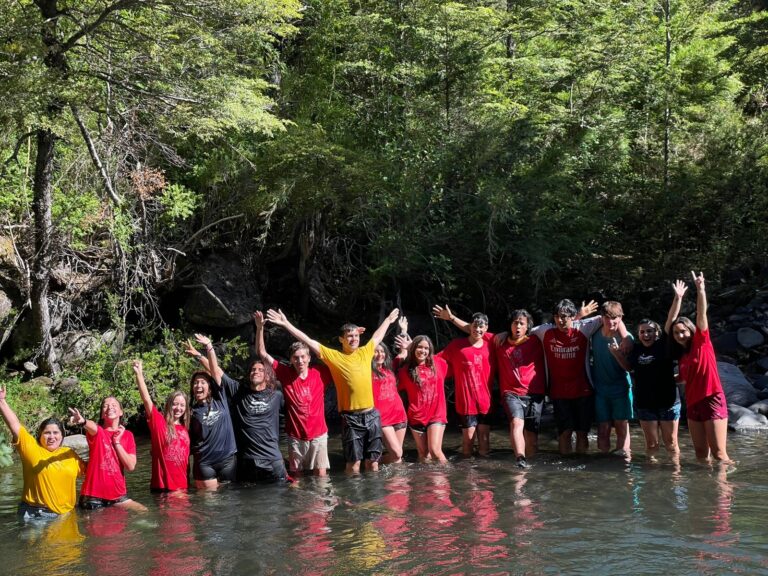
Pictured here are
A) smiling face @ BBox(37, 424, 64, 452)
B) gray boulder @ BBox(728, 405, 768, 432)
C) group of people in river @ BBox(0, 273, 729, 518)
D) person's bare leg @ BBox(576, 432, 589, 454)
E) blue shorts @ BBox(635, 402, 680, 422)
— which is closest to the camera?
smiling face @ BBox(37, 424, 64, 452)

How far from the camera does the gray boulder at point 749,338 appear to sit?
1541 cm

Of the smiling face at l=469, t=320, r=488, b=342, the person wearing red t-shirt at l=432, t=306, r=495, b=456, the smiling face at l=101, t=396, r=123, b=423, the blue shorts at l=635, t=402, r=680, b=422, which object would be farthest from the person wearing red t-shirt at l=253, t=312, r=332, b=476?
the blue shorts at l=635, t=402, r=680, b=422

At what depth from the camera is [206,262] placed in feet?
54.5

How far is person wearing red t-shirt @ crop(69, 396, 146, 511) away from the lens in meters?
7.73

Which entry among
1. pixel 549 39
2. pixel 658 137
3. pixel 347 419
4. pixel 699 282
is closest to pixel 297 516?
pixel 347 419

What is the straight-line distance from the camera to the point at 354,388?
892 centimetres

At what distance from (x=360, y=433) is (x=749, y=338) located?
9.40 meters

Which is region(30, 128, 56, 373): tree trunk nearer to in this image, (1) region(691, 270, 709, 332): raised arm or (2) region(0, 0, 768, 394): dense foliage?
(2) region(0, 0, 768, 394): dense foliage

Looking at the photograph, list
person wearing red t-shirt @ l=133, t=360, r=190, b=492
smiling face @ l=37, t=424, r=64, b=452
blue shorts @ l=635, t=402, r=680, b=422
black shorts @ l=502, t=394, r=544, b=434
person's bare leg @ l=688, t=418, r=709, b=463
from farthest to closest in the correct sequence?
black shorts @ l=502, t=394, r=544, b=434 → blue shorts @ l=635, t=402, r=680, b=422 → person's bare leg @ l=688, t=418, r=709, b=463 → person wearing red t-shirt @ l=133, t=360, r=190, b=492 → smiling face @ l=37, t=424, r=64, b=452

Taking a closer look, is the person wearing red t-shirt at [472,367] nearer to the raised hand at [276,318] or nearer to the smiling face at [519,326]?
the smiling face at [519,326]

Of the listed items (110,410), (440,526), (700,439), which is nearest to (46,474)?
(110,410)

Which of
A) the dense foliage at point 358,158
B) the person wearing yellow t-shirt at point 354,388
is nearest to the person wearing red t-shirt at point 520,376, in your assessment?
the person wearing yellow t-shirt at point 354,388

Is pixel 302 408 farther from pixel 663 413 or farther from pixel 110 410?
pixel 663 413

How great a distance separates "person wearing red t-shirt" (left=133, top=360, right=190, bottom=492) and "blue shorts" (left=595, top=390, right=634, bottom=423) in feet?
14.7
